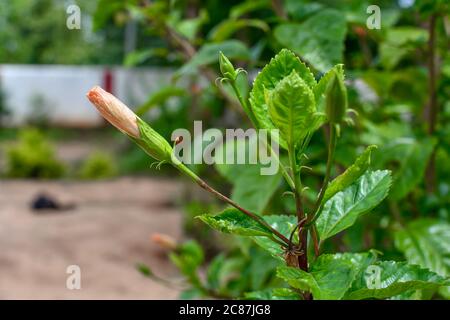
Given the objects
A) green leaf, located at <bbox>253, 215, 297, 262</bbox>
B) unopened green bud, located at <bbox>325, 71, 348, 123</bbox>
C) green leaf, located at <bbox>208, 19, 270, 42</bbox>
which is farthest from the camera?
green leaf, located at <bbox>208, 19, 270, 42</bbox>

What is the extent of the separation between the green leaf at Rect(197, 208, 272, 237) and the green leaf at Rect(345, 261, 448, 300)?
0.30ft

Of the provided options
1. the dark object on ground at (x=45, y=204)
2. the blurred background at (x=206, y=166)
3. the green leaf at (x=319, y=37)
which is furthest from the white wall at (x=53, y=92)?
the green leaf at (x=319, y=37)

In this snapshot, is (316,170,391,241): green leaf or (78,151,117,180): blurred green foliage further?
(78,151,117,180): blurred green foliage

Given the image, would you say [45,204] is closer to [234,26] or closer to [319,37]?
[234,26]

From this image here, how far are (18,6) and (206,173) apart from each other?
10534 mm

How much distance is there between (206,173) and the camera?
409 cm

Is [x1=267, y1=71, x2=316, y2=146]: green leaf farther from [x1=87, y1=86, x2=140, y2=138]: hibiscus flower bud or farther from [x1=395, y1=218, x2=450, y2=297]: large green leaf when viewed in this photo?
[x1=395, y1=218, x2=450, y2=297]: large green leaf

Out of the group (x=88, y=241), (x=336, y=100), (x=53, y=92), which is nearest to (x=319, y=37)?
(x=336, y=100)

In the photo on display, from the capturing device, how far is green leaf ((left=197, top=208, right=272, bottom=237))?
19.0 inches

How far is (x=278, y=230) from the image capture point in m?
0.57

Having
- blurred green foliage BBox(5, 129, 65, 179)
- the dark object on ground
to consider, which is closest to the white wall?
blurred green foliage BBox(5, 129, 65, 179)

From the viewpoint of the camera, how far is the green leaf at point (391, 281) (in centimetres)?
49
